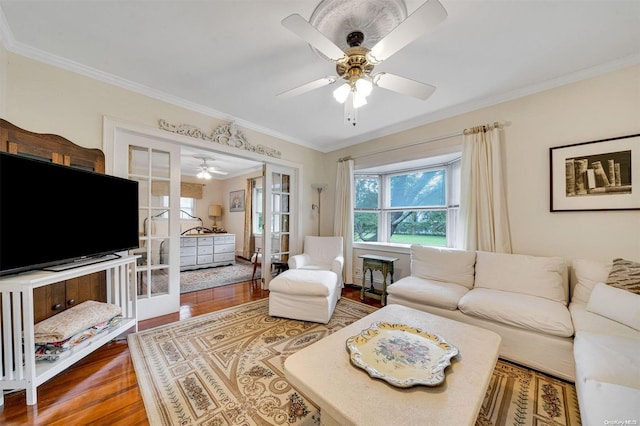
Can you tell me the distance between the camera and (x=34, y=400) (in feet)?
4.48

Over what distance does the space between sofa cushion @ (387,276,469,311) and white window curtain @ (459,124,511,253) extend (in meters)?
0.63

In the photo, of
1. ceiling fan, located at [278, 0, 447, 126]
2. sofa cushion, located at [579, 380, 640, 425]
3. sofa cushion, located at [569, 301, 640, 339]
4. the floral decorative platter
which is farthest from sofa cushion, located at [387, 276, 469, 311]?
ceiling fan, located at [278, 0, 447, 126]

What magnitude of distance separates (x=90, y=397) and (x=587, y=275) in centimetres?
383

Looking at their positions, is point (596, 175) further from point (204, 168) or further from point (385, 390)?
point (204, 168)

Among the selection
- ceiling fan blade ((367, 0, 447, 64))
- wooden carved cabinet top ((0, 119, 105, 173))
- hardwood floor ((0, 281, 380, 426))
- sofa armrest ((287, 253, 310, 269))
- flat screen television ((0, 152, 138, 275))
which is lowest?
hardwood floor ((0, 281, 380, 426))

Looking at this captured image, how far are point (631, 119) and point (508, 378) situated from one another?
2363 mm

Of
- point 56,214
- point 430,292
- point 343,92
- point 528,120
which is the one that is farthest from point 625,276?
point 56,214

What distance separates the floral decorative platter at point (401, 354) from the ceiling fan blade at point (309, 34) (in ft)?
5.63

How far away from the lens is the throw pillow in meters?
1.64

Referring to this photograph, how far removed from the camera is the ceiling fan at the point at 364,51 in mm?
1077

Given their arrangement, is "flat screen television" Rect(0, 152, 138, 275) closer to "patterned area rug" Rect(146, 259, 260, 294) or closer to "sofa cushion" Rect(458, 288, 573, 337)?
"patterned area rug" Rect(146, 259, 260, 294)

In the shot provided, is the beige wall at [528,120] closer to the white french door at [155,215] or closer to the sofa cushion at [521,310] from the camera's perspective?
the white french door at [155,215]

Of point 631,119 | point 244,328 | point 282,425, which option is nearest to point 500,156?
point 631,119

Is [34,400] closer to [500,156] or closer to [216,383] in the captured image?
[216,383]
